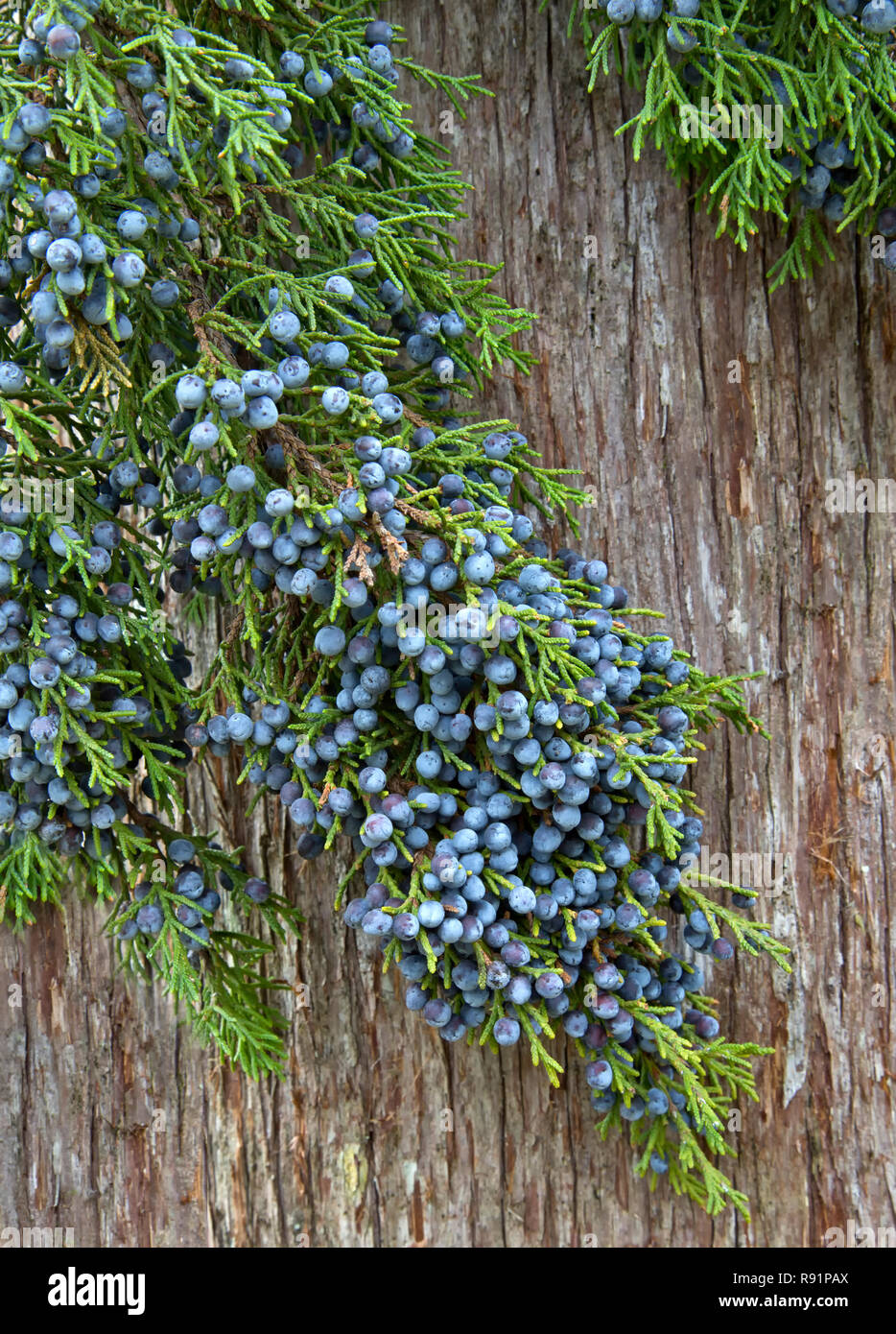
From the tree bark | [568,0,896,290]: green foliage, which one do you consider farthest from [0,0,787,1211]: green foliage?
[568,0,896,290]: green foliage

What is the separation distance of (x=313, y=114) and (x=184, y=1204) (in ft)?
7.02

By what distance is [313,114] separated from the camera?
5.68 ft

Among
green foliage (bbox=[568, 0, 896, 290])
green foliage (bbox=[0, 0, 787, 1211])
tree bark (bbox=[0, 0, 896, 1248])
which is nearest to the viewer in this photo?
green foliage (bbox=[0, 0, 787, 1211])

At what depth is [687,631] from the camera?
201 cm

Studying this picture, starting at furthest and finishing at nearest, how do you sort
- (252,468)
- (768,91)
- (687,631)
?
(687,631) → (768,91) → (252,468)

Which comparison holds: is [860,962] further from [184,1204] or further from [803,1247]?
[184,1204]

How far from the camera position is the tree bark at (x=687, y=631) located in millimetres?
1967

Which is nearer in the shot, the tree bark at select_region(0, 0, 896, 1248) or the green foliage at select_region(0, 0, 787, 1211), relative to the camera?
the green foliage at select_region(0, 0, 787, 1211)

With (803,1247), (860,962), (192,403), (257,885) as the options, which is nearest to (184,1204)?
(257,885)

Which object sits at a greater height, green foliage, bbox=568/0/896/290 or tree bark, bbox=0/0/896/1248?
green foliage, bbox=568/0/896/290

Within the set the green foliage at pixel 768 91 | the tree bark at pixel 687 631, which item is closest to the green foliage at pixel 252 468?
the tree bark at pixel 687 631

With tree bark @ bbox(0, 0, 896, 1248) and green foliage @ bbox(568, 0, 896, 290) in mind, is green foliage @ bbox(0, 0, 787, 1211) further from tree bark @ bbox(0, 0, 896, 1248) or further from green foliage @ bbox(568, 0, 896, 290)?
green foliage @ bbox(568, 0, 896, 290)

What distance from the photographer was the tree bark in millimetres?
1967

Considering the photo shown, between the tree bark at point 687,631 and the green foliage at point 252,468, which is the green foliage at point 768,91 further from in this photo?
the green foliage at point 252,468
